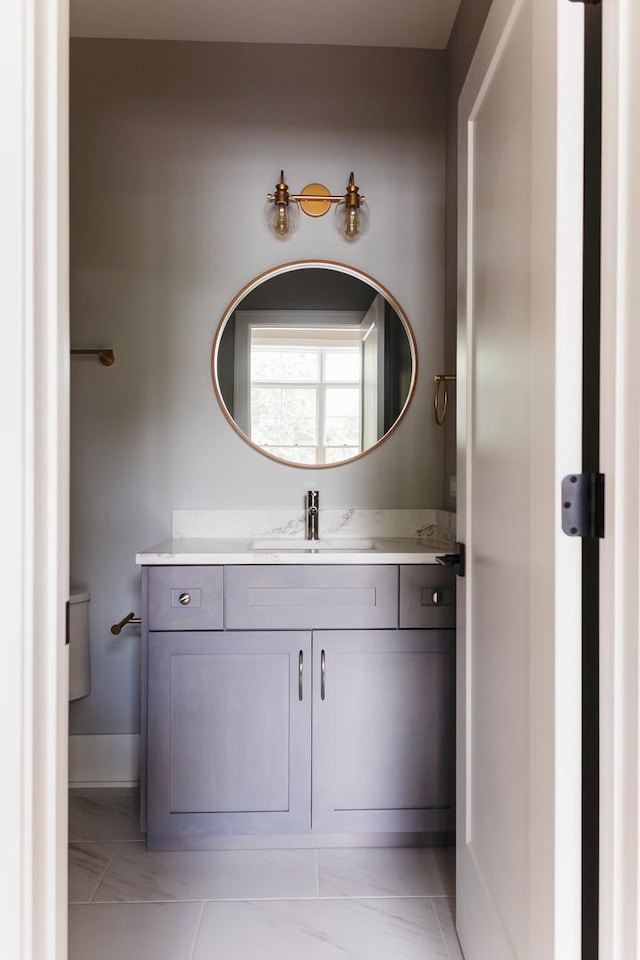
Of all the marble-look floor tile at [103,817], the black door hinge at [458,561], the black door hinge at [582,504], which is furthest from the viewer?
the marble-look floor tile at [103,817]

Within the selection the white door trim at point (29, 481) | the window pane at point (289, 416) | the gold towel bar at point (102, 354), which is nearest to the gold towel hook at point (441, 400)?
the window pane at point (289, 416)

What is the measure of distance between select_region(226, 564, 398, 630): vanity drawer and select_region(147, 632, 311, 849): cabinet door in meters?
0.08

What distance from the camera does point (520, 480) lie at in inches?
43.6

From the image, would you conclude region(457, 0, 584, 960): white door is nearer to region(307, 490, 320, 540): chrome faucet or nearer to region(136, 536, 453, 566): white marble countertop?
region(136, 536, 453, 566): white marble countertop

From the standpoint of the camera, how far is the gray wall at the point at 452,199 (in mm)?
2210

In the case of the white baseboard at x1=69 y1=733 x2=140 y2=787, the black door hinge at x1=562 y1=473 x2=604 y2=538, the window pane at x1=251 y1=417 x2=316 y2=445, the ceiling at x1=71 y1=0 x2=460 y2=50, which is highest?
the ceiling at x1=71 y1=0 x2=460 y2=50

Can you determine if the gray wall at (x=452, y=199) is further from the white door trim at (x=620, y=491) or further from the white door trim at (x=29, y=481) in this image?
the white door trim at (x=29, y=481)

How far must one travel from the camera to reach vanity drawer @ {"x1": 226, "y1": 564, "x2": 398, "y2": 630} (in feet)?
6.36

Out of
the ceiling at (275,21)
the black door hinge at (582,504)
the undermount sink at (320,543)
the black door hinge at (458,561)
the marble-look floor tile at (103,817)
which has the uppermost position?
the ceiling at (275,21)

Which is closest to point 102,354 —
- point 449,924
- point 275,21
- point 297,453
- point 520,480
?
point 297,453

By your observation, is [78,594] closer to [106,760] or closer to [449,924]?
[106,760]

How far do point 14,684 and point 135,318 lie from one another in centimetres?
196

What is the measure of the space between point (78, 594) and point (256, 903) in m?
1.19

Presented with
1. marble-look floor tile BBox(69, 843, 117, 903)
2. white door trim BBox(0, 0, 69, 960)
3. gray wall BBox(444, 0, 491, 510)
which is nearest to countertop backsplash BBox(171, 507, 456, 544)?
gray wall BBox(444, 0, 491, 510)
